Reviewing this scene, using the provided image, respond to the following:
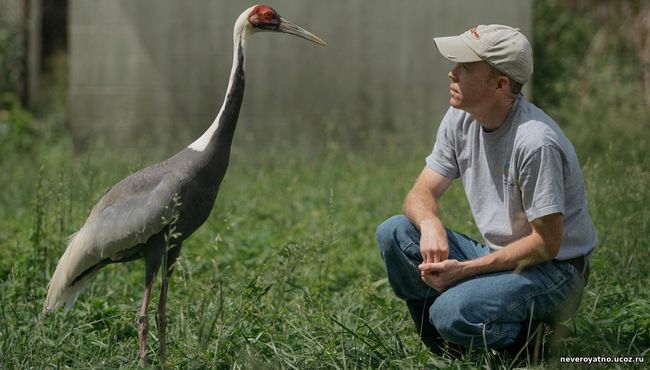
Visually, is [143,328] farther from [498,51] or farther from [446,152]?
[498,51]

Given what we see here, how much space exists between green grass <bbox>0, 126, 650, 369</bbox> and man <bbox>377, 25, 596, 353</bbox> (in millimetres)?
175

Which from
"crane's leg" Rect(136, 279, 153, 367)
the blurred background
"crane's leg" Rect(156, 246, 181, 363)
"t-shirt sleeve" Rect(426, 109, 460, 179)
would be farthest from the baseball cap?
the blurred background

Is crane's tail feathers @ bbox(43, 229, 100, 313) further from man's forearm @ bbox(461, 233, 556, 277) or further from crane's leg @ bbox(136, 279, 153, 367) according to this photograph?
man's forearm @ bbox(461, 233, 556, 277)

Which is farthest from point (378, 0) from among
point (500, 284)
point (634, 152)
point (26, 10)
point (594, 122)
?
point (500, 284)

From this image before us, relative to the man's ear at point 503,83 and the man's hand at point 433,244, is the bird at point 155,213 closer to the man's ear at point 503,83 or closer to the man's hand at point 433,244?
the man's hand at point 433,244

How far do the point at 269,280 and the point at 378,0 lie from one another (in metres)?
5.71

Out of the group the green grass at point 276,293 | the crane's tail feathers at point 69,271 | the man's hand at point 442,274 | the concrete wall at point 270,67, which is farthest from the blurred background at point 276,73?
the man's hand at point 442,274

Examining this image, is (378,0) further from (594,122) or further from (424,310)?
(424,310)

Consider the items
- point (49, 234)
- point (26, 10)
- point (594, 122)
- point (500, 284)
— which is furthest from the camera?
point (26, 10)

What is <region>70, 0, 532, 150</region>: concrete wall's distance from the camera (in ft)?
30.4

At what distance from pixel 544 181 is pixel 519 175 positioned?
0.11 metres

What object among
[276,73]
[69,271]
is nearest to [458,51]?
[69,271]

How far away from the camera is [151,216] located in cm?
402

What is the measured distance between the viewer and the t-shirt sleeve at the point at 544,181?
348cm
